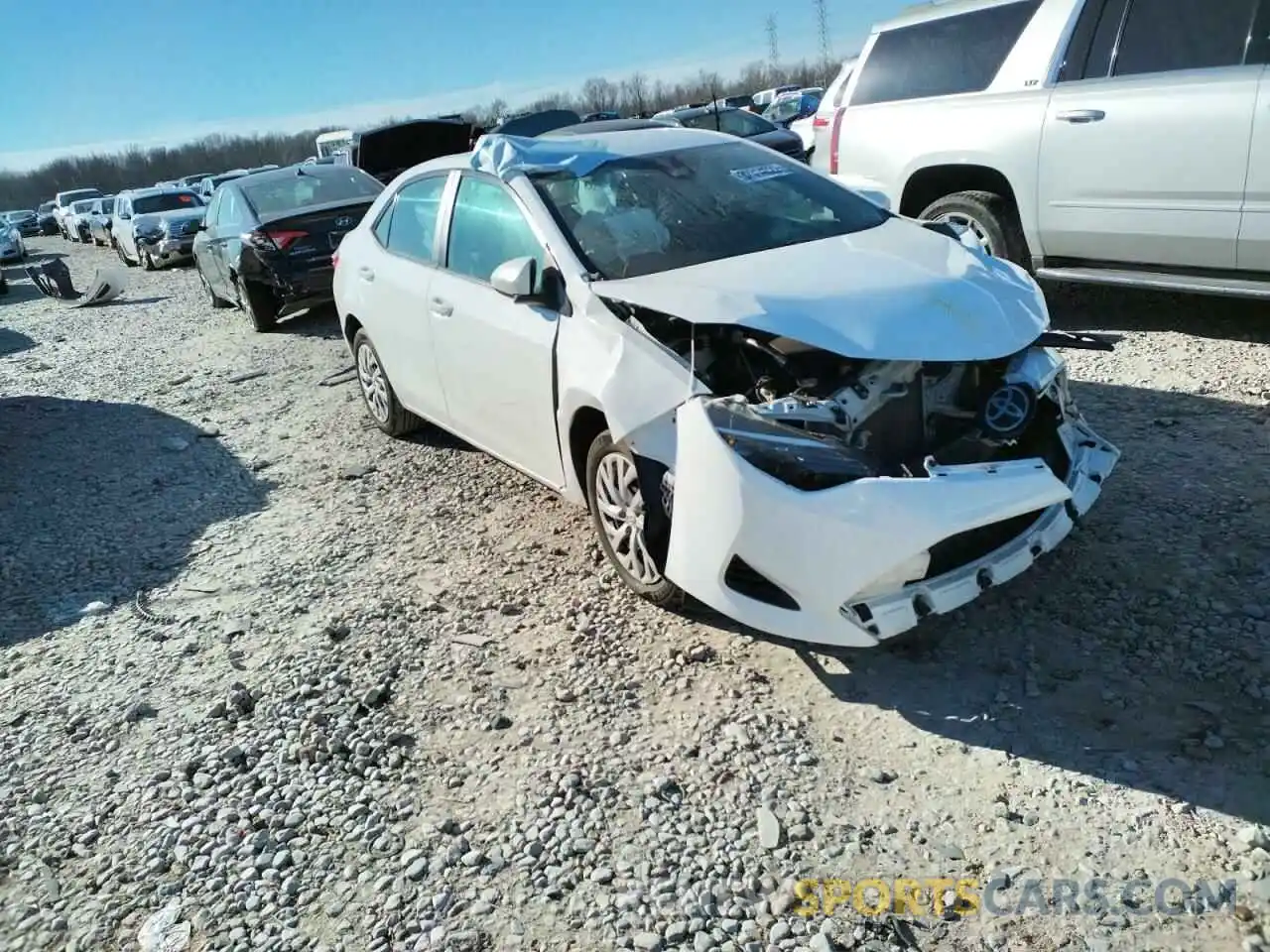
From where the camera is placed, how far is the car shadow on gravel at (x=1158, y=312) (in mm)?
6184

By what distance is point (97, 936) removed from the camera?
2.67m

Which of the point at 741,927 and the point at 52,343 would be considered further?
the point at 52,343

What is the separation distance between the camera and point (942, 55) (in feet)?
23.0

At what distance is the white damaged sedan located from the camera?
296 centimetres

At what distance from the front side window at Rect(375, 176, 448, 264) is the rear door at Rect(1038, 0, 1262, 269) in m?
3.99

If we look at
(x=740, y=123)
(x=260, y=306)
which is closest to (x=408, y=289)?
(x=260, y=306)

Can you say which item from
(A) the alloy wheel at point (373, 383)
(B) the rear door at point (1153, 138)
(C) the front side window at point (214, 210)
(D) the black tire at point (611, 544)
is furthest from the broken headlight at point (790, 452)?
(C) the front side window at point (214, 210)

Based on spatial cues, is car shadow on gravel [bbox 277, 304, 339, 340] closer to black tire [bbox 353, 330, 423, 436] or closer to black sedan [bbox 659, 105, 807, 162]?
black tire [bbox 353, 330, 423, 436]

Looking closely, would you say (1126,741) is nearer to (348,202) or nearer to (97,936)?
(97,936)

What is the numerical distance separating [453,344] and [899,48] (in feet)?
15.3

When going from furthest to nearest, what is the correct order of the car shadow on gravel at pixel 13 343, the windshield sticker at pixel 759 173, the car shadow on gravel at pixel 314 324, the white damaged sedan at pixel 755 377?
1. the car shadow on gravel at pixel 13 343
2. the car shadow on gravel at pixel 314 324
3. the windshield sticker at pixel 759 173
4. the white damaged sedan at pixel 755 377

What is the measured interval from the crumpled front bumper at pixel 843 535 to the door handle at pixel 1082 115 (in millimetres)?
3921

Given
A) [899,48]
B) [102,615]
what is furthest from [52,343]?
[899,48]

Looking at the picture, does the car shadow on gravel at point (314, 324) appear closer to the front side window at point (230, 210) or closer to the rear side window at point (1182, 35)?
the front side window at point (230, 210)
